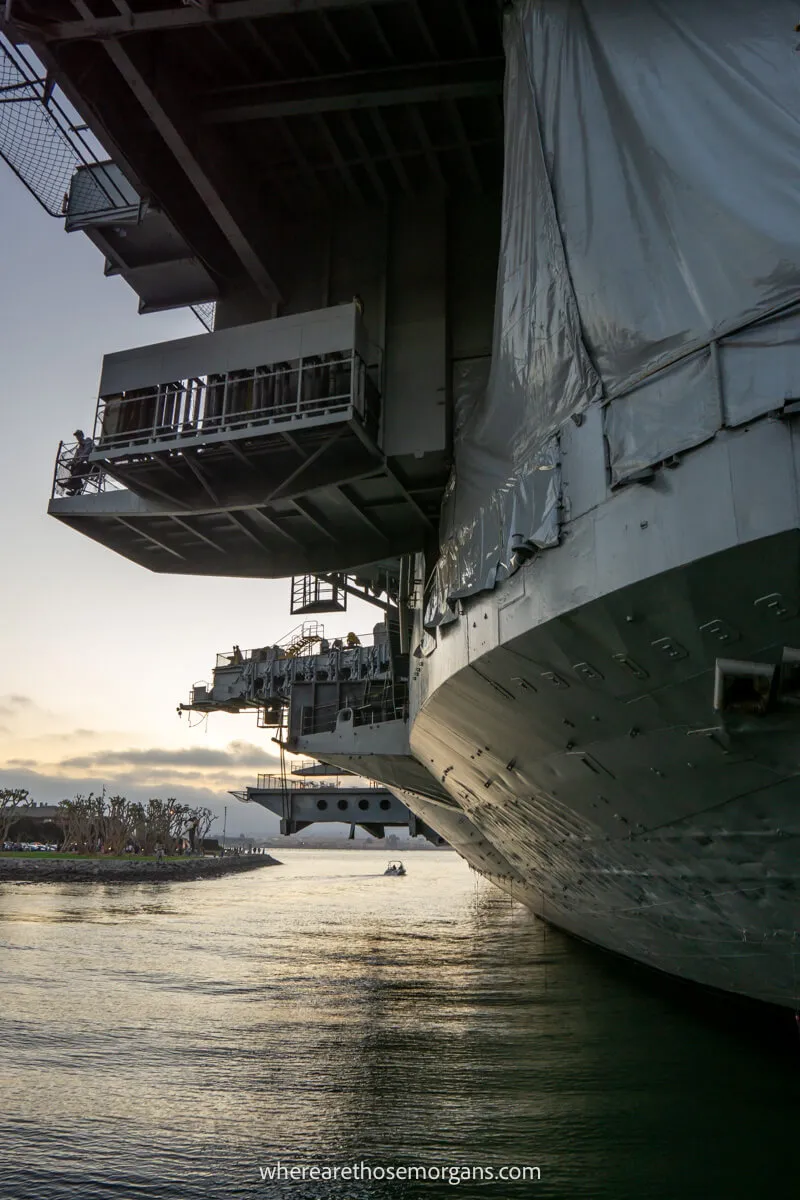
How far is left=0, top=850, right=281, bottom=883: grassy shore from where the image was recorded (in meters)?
46.4

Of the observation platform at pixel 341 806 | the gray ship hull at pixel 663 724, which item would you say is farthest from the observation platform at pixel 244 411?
the observation platform at pixel 341 806

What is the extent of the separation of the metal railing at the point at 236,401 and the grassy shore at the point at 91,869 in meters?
40.4

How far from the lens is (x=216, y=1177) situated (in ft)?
17.2

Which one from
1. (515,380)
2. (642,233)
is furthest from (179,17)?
(642,233)

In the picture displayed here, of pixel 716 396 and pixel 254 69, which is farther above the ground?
pixel 254 69

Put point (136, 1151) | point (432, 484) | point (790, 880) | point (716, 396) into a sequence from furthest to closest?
point (432, 484) → point (790, 880) → point (136, 1151) → point (716, 396)

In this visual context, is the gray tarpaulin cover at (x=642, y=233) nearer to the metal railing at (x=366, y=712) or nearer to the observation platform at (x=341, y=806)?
the metal railing at (x=366, y=712)

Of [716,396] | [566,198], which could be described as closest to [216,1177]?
[716,396]

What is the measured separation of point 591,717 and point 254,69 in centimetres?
1114

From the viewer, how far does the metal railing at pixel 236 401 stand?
11414mm

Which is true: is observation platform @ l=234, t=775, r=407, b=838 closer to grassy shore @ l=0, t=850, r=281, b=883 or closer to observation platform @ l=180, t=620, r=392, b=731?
observation platform @ l=180, t=620, r=392, b=731

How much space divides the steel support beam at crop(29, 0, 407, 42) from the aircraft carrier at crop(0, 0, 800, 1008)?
48mm

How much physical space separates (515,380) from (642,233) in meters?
2.13

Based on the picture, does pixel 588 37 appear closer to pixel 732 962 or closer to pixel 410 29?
pixel 410 29
